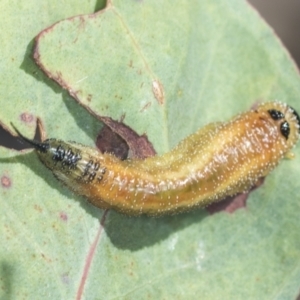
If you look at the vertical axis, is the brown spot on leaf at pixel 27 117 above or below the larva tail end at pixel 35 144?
above

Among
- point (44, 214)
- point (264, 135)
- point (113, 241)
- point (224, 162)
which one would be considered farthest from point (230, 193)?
point (44, 214)

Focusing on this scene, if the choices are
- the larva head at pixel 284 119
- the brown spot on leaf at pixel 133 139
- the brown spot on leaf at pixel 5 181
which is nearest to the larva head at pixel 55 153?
the brown spot on leaf at pixel 5 181

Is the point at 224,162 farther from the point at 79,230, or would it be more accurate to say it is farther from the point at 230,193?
the point at 79,230

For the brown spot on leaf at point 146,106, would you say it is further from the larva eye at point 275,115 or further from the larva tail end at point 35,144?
the larva eye at point 275,115

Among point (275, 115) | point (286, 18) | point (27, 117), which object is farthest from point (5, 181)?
point (286, 18)

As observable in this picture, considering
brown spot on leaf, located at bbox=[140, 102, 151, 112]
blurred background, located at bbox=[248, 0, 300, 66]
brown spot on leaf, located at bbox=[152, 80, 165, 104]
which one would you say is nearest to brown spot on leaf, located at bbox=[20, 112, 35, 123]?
brown spot on leaf, located at bbox=[140, 102, 151, 112]

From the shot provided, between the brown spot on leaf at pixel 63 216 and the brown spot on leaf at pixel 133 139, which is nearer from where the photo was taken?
the brown spot on leaf at pixel 63 216
